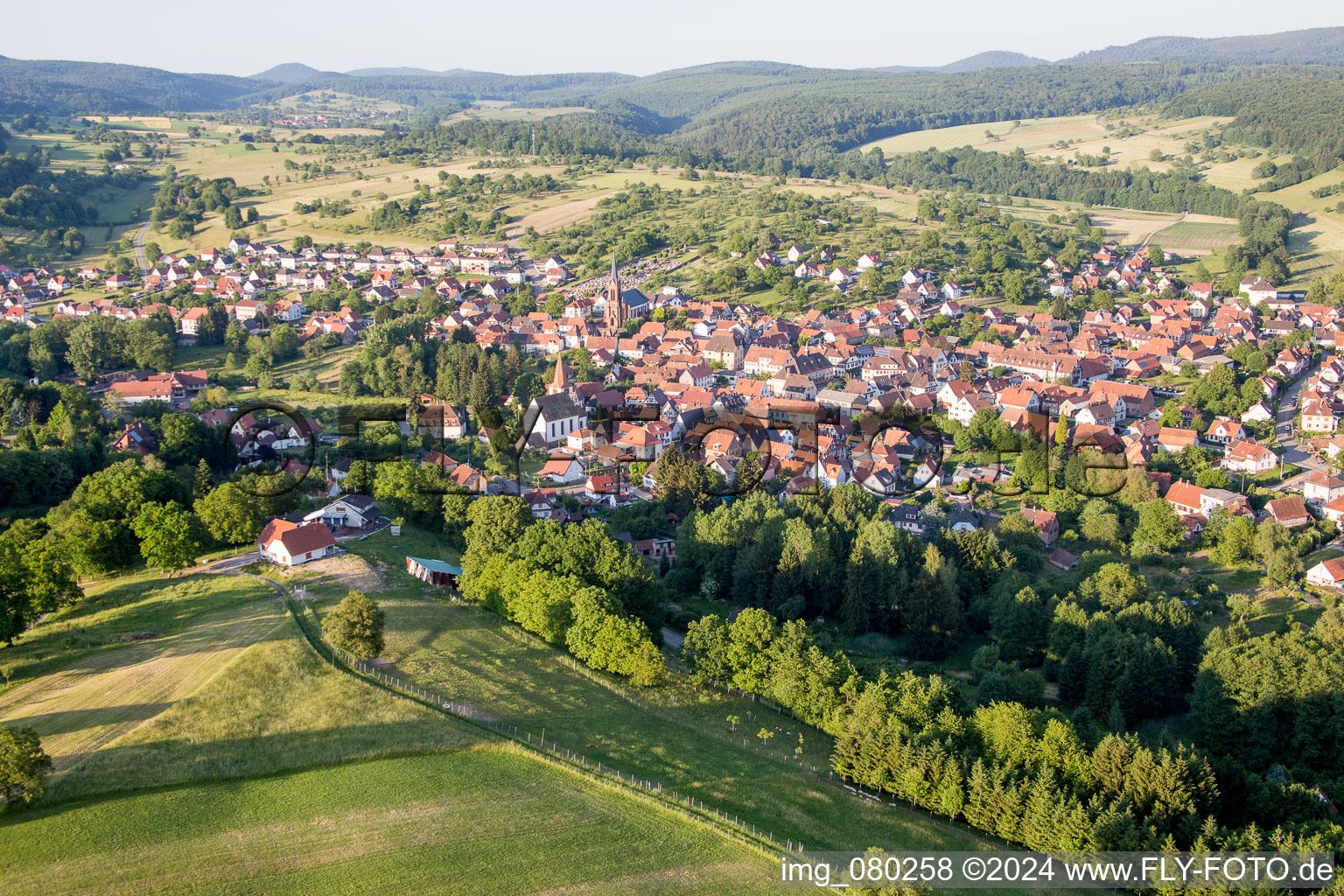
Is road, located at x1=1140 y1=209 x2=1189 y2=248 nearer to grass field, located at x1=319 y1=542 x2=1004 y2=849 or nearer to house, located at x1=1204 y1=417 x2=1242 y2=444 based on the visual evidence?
house, located at x1=1204 y1=417 x2=1242 y2=444

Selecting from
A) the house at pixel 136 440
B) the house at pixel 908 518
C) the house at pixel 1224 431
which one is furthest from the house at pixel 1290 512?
the house at pixel 136 440

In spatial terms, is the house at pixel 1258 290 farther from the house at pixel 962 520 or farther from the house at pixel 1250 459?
the house at pixel 962 520

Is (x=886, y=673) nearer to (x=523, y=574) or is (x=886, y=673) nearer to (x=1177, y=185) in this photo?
(x=523, y=574)

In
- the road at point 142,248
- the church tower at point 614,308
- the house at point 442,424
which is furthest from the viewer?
the road at point 142,248

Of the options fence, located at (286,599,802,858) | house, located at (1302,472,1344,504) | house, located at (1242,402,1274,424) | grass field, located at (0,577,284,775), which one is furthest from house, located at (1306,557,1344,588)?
grass field, located at (0,577,284,775)

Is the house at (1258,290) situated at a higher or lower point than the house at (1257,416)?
higher

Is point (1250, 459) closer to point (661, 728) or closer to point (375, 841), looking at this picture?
point (661, 728)

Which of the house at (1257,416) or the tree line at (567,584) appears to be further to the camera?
the house at (1257,416)
